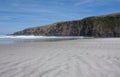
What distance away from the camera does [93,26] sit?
10062cm

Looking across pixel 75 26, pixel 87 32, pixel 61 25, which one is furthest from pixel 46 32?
pixel 87 32

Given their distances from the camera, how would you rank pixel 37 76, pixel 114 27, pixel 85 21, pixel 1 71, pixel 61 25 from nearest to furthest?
pixel 37 76, pixel 1 71, pixel 114 27, pixel 85 21, pixel 61 25

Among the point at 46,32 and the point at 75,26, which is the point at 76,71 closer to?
the point at 75,26

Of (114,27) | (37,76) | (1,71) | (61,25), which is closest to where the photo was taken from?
(37,76)

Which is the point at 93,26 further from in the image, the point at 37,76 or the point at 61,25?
the point at 37,76

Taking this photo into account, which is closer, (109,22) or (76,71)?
(76,71)

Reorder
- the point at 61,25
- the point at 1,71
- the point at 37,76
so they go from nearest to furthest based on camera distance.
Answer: the point at 37,76, the point at 1,71, the point at 61,25

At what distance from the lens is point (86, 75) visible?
4617 millimetres

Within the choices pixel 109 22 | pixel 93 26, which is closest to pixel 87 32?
pixel 93 26

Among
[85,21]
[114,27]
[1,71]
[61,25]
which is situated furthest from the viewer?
[61,25]

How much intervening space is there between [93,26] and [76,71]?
3825 inches

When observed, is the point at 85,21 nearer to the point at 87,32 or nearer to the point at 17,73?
the point at 87,32

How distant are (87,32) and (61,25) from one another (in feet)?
62.0

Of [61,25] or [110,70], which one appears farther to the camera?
[61,25]
